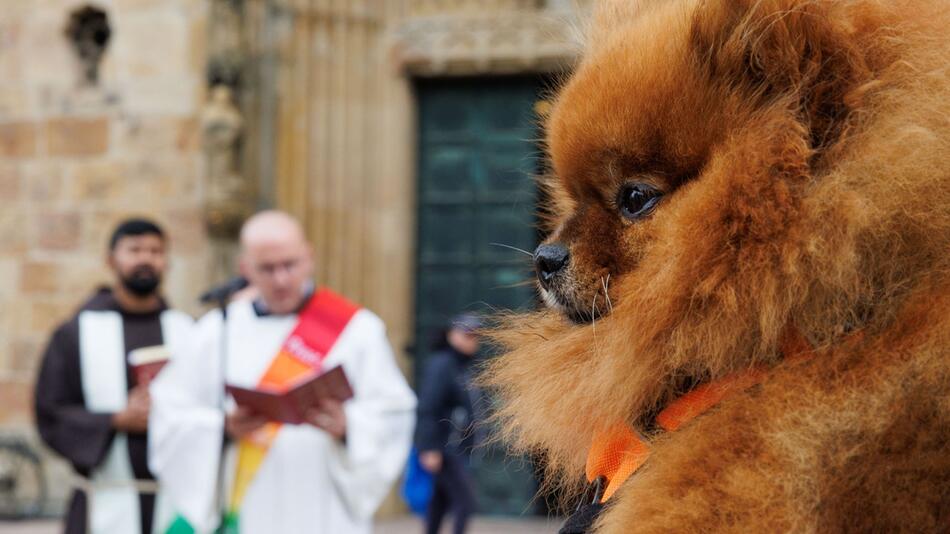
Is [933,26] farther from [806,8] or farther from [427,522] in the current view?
[427,522]

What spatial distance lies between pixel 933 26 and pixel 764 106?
0.22 meters

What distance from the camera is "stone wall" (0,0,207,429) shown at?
9445mm

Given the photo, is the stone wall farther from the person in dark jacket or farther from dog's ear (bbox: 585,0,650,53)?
dog's ear (bbox: 585,0,650,53)

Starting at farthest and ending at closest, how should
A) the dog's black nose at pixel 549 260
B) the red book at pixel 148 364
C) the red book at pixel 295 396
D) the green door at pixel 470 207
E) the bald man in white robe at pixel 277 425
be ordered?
the green door at pixel 470 207, the red book at pixel 148 364, the bald man in white robe at pixel 277 425, the red book at pixel 295 396, the dog's black nose at pixel 549 260

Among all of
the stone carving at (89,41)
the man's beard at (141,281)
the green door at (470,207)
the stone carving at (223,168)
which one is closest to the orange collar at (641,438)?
the man's beard at (141,281)

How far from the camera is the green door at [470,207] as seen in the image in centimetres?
1000

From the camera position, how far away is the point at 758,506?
1209 millimetres

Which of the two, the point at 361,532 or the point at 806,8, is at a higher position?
the point at 806,8

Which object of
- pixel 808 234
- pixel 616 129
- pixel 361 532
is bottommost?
pixel 361 532

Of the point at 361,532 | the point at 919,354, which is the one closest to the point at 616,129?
the point at 919,354

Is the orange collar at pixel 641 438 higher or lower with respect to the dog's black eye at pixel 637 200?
lower

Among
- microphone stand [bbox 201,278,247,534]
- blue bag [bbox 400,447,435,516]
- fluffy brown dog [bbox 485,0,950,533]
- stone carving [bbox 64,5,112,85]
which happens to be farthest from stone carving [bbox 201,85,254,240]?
fluffy brown dog [bbox 485,0,950,533]

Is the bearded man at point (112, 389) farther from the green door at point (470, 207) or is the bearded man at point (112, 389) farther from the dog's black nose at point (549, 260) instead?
the green door at point (470, 207)

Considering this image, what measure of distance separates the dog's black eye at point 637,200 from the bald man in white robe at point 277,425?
114 inches
